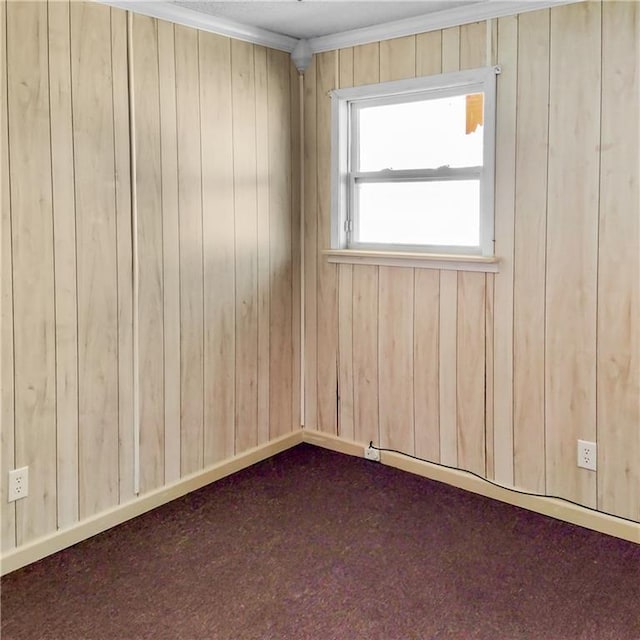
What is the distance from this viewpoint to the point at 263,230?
3688mm

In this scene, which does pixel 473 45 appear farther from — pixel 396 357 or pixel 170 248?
pixel 170 248

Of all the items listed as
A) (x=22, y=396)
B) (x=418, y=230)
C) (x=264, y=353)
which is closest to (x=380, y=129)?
(x=418, y=230)

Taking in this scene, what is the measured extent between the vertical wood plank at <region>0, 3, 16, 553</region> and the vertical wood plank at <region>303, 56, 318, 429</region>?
1.73 metres

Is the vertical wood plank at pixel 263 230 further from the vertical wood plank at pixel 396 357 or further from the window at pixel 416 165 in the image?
the vertical wood plank at pixel 396 357

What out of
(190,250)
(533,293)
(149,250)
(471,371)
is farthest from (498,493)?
(149,250)

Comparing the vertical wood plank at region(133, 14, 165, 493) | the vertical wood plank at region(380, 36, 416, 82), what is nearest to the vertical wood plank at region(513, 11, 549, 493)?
the vertical wood plank at region(380, 36, 416, 82)

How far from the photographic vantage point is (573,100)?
2869mm

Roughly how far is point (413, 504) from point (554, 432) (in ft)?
2.41

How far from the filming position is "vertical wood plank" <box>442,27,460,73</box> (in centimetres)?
319

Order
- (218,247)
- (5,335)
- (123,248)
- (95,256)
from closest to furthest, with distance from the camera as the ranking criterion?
(5,335)
(95,256)
(123,248)
(218,247)

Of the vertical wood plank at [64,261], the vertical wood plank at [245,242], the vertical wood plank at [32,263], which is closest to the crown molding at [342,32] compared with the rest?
the vertical wood plank at [245,242]

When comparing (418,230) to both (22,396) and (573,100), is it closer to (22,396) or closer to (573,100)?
(573,100)

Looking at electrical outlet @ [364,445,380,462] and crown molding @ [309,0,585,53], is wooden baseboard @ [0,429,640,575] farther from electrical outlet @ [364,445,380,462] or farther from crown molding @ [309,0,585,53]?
crown molding @ [309,0,585,53]

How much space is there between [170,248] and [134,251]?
21 centimetres
